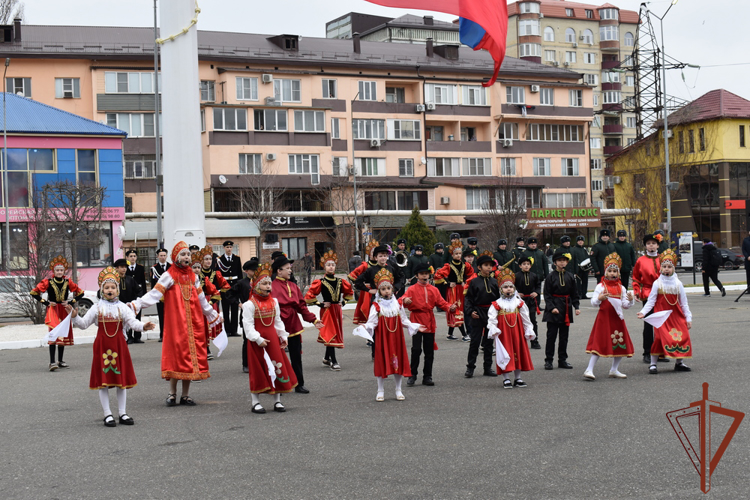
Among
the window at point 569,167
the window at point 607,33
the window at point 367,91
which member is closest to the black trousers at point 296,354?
the window at point 367,91

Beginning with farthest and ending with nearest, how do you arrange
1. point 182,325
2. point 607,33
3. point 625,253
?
point 607,33 < point 625,253 < point 182,325

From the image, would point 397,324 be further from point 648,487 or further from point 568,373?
point 648,487

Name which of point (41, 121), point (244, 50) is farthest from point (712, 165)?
point (41, 121)

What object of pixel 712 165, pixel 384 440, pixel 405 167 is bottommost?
pixel 384 440

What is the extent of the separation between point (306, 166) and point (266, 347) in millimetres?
50713

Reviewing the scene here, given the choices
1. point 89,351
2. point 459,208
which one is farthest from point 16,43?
point 89,351

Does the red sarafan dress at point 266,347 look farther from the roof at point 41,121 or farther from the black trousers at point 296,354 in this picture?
the roof at point 41,121

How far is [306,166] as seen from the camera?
197ft

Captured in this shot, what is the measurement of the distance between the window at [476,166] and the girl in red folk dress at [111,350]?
193 feet

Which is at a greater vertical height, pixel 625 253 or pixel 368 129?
pixel 368 129

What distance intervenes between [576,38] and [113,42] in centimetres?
5315

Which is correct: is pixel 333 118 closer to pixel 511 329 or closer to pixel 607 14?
pixel 607 14

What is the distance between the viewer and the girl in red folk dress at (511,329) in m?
11.2

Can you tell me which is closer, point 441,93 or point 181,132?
point 181,132
